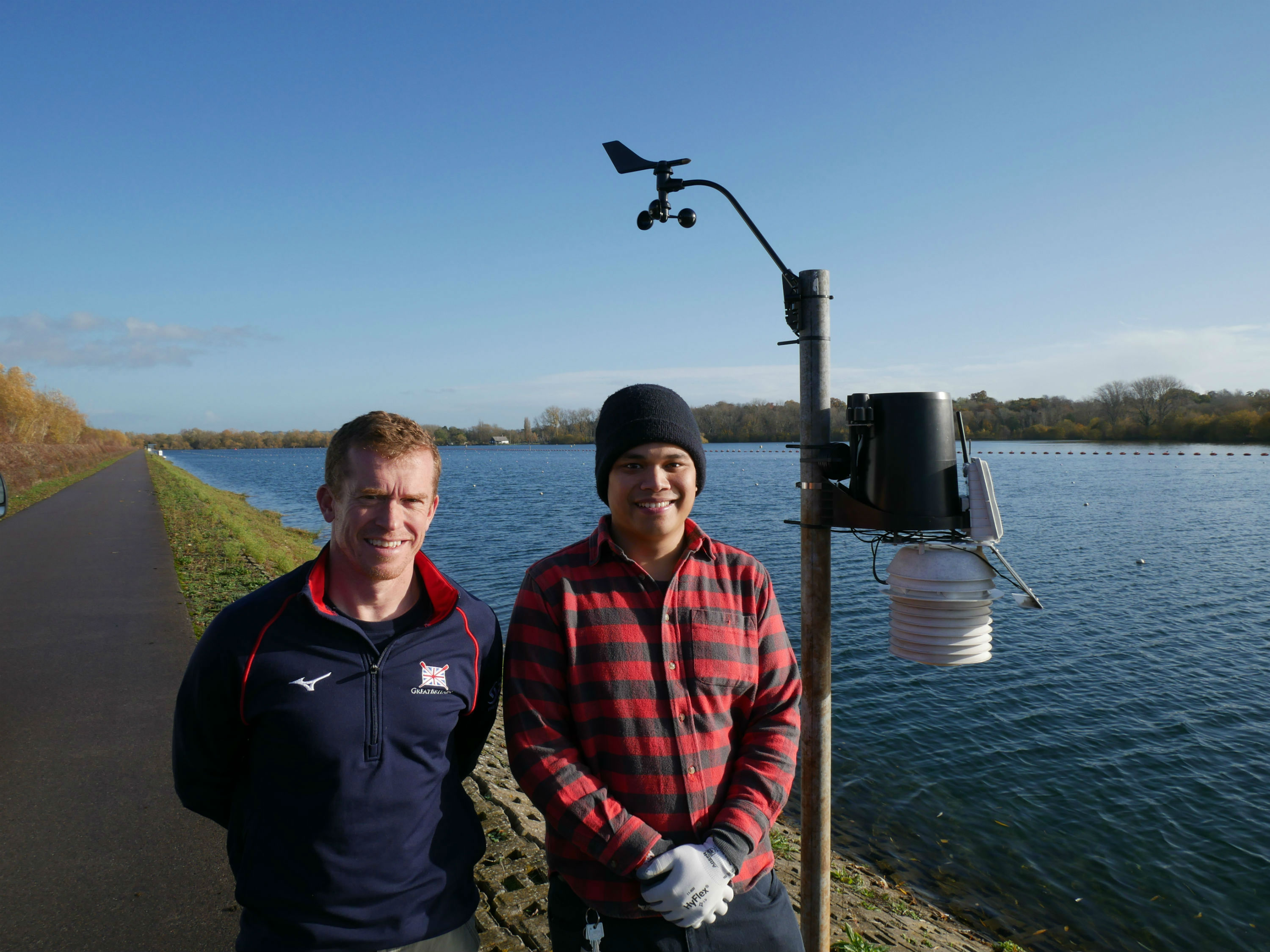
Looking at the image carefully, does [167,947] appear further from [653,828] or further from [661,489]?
[661,489]

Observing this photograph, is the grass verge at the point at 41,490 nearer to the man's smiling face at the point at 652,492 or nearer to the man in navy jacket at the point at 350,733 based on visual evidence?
the man in navy jacket at the point at 350,733

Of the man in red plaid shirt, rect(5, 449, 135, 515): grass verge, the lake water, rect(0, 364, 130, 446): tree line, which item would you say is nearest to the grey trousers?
the man in red plaid shirt

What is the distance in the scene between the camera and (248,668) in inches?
→ 79.7

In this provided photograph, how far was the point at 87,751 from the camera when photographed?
17.8 feet

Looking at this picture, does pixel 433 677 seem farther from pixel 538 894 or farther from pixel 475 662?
pixel 538 894

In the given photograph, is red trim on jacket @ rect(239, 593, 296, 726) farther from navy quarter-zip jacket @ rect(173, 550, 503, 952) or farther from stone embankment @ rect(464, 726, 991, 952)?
stone embankment @ rect(464, 726, 991, 952)

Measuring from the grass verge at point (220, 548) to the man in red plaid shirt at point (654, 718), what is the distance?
186 inches

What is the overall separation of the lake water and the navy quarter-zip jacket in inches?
238

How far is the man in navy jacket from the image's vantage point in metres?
2.01

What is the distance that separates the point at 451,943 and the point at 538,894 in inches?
77.1

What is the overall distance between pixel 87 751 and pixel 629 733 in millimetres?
5398

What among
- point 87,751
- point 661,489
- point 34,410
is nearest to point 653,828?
point 661,489

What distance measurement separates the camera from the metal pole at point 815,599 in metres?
3.04

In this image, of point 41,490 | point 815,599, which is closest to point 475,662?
point 815,599
